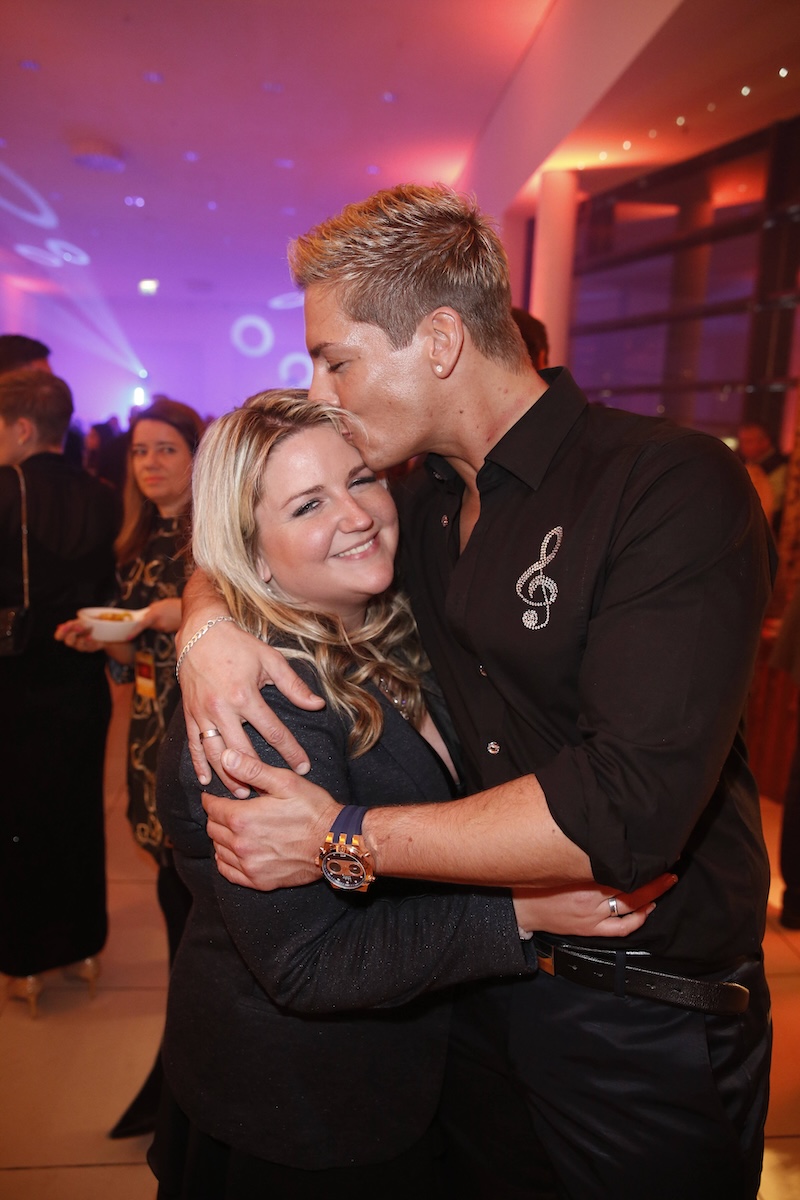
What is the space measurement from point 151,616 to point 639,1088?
1.73 metres

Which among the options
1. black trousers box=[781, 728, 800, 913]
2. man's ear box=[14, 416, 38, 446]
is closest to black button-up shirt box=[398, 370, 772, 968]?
man's ear box=[14, 416, 38, 446]

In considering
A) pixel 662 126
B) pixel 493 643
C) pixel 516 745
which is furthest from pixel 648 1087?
pixel 662 126

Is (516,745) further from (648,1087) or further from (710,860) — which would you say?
(648,1087)

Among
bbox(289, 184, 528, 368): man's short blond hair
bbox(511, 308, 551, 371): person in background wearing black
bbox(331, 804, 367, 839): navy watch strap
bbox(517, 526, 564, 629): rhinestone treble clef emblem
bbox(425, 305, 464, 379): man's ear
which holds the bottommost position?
bbox(331, 804, 367, 839): navy watch strap

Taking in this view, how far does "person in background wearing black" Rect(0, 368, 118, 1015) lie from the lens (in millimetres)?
2666

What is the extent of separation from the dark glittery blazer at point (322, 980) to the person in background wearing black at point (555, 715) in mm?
92

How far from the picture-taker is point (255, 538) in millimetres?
1482

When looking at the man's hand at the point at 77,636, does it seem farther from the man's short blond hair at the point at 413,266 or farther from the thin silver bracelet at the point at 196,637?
the man's short blond hair at the point at 413,266

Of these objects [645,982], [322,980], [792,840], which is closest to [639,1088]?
[645,982]

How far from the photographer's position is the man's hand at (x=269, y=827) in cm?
112

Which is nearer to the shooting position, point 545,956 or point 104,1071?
point 545,956

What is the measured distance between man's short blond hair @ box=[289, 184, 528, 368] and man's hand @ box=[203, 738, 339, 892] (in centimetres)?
77

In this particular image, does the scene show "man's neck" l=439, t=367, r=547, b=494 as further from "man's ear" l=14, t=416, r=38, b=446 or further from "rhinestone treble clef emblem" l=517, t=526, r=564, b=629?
"man's ear" l=14, t=416, r=38, b=446

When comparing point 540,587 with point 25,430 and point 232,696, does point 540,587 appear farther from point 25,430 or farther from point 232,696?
point 25,430
